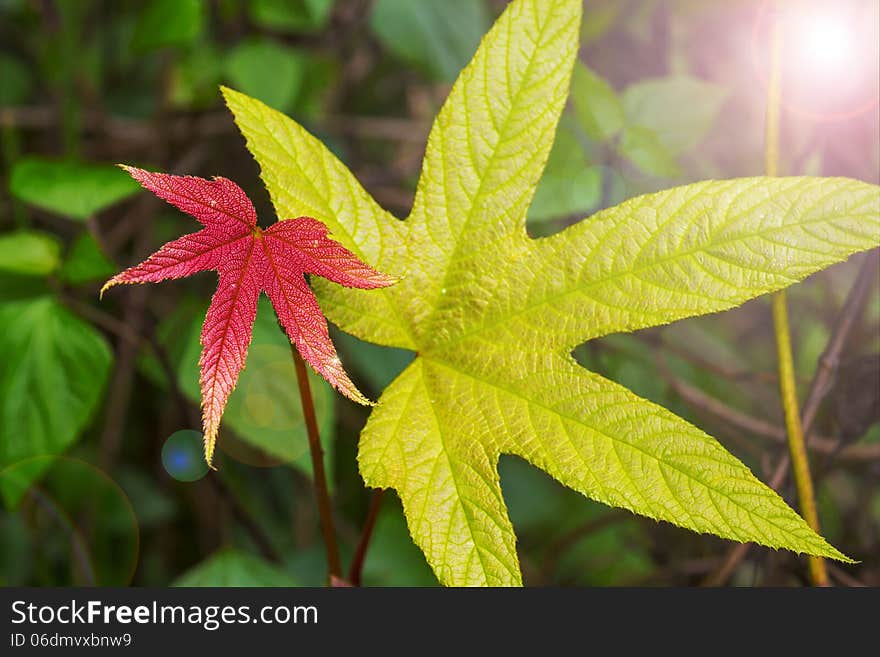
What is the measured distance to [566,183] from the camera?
3.58ft

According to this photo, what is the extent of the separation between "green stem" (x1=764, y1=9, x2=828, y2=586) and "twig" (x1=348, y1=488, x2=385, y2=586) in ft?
1.46

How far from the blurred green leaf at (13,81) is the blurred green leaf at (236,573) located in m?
1.21

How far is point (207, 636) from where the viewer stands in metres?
0.73

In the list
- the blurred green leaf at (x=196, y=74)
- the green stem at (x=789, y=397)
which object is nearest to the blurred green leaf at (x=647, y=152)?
the green stem at (x=789, y=397)

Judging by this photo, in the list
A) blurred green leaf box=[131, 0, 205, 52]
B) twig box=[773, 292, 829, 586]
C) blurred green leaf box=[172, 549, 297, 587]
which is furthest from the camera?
blurred green leaf box=[131, 0, 205, 52]

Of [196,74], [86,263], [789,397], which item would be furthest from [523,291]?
[196,74]

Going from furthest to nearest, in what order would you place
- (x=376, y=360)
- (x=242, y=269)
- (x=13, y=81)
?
1. (x=13, y=81)
2. (x=376, y=360)
3. (x=242, y=269)

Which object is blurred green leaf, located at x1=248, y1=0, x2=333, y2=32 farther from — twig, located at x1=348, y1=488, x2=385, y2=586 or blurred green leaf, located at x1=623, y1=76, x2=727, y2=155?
twig, located at x1=348, y1=488, x2=385, y2=586

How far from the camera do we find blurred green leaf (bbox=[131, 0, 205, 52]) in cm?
121

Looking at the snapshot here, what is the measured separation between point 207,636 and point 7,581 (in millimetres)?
997

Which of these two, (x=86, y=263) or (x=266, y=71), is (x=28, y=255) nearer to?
(x=86, y=263)

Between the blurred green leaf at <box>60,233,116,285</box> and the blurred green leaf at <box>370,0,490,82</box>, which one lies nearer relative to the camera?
the blurred green leaf at <box>60,233,116,285</box>

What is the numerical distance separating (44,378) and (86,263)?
15 cm

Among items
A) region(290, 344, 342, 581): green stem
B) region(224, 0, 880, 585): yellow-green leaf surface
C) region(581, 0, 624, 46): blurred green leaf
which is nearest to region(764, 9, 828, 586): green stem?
region(224, 0, 880, 585): yellow-green leaf surface
